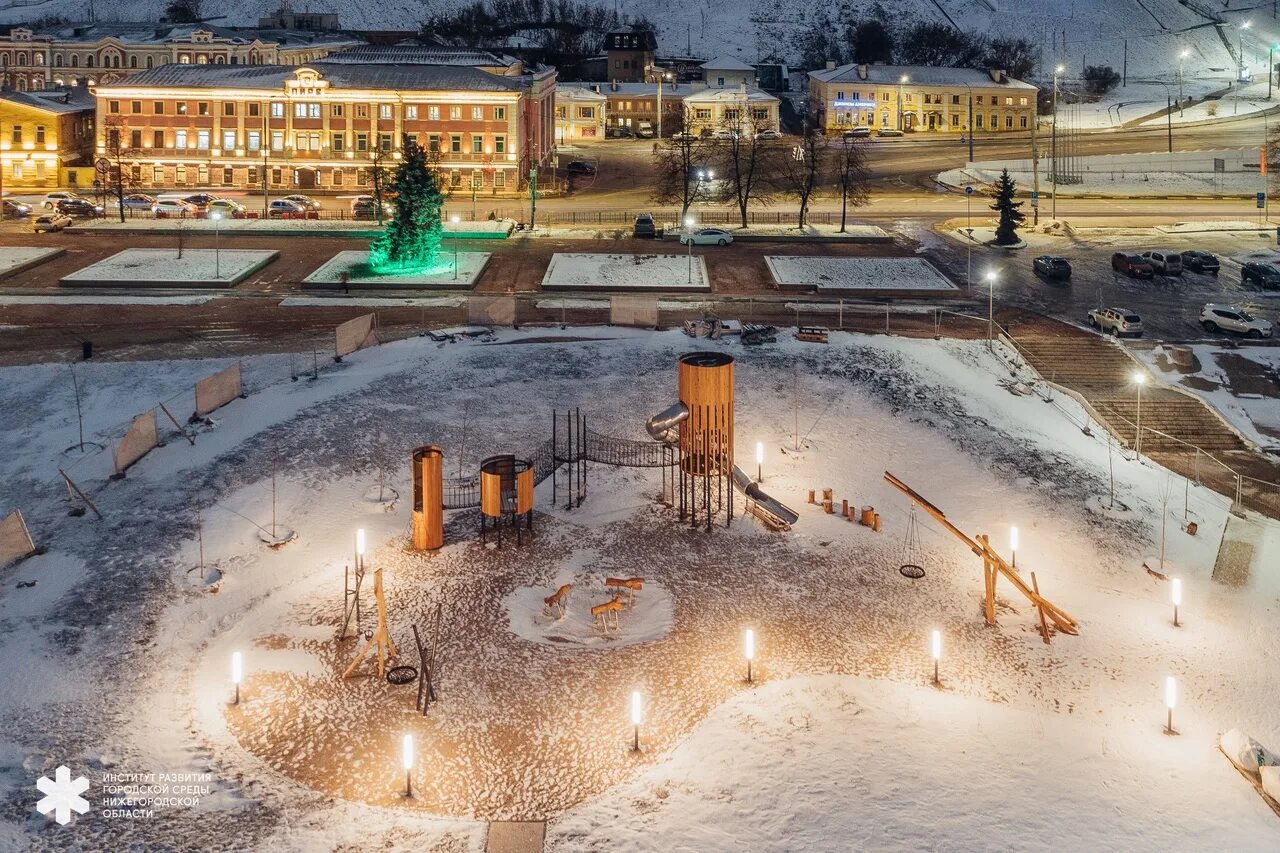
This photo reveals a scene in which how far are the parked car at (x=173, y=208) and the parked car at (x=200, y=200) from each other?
2.18ft

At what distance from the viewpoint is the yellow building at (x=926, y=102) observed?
116m

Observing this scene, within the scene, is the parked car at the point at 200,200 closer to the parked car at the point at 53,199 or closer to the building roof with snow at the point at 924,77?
the parked car at the point at 53,199

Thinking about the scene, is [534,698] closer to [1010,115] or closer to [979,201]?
[979,201]

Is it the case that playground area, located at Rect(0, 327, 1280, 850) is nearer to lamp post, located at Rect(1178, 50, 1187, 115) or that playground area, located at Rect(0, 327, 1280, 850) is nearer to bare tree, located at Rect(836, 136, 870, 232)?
bare tree, located at Rect(836, 136, 870, 232)

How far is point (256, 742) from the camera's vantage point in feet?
58.3

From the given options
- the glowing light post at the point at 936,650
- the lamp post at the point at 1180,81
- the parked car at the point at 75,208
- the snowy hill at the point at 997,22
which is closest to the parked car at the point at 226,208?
the parked car at the point at 75,208

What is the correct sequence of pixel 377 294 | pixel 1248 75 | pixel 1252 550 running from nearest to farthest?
pixel 1252 550, pixel 377 294, pixel 1248 75

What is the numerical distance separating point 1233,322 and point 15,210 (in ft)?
226

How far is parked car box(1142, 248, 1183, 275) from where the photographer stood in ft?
183

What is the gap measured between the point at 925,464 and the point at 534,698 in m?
15.1

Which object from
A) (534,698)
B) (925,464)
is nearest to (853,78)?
(925,464)

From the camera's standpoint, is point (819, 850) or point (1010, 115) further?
point (1010, 115)

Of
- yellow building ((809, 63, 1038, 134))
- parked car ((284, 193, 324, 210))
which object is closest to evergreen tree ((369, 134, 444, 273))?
parked car ((284, 193, 324, 210))

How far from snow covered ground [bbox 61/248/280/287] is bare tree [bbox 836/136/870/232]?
33.7 metres
